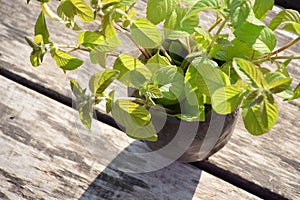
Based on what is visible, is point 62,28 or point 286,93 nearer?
point 286,93

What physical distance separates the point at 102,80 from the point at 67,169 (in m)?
0.29

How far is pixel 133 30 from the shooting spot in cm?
53

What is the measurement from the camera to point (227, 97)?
1.63ft

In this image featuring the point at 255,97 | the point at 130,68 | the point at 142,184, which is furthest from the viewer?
the point at 142,184

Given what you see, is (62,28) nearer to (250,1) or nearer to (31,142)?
(31,142)

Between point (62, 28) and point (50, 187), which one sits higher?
point (62, 28)

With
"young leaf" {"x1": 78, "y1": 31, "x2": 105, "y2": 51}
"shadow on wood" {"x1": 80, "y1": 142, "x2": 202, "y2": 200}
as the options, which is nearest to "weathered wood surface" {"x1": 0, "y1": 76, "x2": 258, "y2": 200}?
"shadow on wood" {"x1": 80, "y1": 142, "x2": 202, "y2": 200}

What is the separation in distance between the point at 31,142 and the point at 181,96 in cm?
31

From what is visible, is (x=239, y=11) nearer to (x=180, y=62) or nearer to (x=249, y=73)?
(x=249, y=73)

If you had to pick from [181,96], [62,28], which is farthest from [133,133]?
[62,28]

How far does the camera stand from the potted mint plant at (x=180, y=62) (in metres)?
0.49

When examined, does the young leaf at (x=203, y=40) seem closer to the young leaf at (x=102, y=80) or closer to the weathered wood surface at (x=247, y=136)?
the young leaf at (x=102, y=80)

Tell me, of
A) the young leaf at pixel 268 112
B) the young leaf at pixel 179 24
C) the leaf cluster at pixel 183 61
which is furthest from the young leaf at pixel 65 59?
the young leaf at pixel 268 112

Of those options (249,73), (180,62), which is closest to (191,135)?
(180,62)
